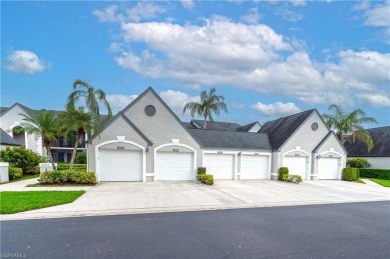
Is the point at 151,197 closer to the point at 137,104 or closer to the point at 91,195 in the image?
the point at 91,195

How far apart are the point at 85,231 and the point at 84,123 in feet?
33.5

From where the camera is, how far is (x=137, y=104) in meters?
17.7

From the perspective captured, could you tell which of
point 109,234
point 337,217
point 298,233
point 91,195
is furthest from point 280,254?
point 91,195

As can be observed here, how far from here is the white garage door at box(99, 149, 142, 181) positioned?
655 inches

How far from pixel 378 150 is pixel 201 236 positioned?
30.6 m

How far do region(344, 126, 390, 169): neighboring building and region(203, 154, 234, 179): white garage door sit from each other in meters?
19.4

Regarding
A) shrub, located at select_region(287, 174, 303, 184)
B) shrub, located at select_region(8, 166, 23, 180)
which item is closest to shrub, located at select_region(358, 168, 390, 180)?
shrub, located at select_region(287, 174, 303, 184)

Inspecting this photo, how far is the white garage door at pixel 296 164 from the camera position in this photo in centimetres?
2136

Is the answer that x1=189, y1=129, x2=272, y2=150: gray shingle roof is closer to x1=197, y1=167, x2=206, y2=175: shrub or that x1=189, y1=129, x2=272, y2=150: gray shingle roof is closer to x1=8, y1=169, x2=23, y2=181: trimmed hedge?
x1=197, y1=167, x2=206, y2=175: shrub

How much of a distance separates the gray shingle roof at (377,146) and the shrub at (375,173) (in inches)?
89.5

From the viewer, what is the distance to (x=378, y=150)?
28188 millimetres

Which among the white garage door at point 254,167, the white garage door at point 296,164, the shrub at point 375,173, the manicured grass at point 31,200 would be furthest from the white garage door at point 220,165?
the shrub at point 375,173

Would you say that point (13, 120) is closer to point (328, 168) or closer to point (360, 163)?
point (328, 168)

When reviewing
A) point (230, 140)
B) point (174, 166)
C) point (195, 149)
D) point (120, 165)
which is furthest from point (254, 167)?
point (120, 165)
